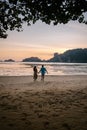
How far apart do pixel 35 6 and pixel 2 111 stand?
16.7 feet

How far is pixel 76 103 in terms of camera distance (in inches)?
403

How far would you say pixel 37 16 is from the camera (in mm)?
11570

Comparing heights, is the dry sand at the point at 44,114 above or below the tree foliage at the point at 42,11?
below

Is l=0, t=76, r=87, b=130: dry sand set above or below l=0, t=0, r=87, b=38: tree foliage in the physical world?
below

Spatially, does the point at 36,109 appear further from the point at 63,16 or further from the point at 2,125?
the point at 63,16

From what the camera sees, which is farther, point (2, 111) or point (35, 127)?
point (2, 111)

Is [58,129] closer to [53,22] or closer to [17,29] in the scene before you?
[53,22]

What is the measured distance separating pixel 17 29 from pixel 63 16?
289 cm

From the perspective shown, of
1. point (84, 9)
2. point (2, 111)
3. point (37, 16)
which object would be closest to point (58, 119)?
point (2, 111)

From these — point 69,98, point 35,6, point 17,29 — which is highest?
point 35,6

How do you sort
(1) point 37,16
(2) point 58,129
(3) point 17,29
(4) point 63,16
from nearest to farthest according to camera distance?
(2) point 58,129
(4) point 63,16
(1) point 37,16
(3) point 17,29

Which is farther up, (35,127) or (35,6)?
(35,6)

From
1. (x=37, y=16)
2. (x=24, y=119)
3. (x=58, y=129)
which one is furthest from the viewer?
(x=37, y=16)

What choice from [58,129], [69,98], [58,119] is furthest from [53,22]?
[58,129]
